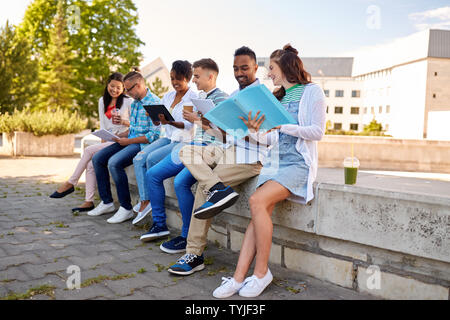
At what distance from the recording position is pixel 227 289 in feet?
9.70

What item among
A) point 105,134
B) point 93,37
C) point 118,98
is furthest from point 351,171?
point 93,37

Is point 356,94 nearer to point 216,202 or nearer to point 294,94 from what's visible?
point 294,94

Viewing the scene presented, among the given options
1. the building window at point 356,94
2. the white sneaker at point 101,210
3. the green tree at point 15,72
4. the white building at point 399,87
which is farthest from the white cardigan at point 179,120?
the building window at point 356,94

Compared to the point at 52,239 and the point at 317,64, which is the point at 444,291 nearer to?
the point at 52,239

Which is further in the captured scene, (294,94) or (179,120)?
(179,120)

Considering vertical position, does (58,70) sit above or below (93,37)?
below

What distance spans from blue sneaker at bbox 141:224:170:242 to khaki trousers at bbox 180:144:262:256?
0.70 metres

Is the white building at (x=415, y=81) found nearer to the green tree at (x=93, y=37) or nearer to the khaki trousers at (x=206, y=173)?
the green tree at (x=93, y=37)

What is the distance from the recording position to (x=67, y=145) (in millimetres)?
12891

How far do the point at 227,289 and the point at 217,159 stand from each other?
1.22 metres

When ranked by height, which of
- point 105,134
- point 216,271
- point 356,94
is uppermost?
point 356,94

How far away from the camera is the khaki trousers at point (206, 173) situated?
11.6 ft

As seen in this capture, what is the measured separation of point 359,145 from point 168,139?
8339mm

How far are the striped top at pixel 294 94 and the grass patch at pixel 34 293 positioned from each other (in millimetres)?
2262
